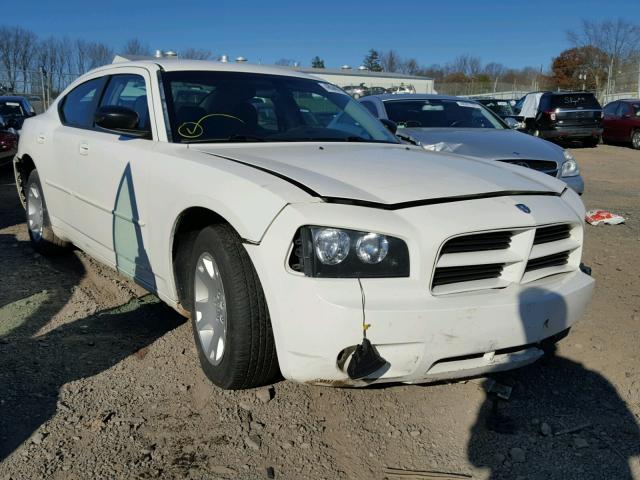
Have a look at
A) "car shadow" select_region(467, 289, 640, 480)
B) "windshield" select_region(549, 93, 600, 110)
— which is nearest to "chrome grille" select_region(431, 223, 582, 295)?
"car shadow" select_region(467, 289, 640, 480)

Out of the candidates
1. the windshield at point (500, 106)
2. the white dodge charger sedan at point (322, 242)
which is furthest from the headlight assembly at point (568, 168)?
the windshield at point (500, 106)

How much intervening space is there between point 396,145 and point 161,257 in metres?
1.71

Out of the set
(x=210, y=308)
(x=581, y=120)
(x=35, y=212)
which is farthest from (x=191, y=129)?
(x=581, y=120)

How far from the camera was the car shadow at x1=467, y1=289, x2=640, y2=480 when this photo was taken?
105 inches

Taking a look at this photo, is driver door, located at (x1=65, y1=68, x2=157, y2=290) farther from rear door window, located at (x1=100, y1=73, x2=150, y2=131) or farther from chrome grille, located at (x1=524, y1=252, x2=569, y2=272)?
chrome grille, located at (x1=524, y1=252, x2=569, y2=272)

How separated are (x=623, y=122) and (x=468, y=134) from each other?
1436 centimetres

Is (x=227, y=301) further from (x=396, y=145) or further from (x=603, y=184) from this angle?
(x=603, y=184)

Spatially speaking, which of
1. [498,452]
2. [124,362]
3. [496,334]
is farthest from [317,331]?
[124,362]

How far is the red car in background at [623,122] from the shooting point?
19250 mm

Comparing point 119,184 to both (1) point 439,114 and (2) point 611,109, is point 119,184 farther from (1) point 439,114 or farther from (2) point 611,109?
(2) point 611,109

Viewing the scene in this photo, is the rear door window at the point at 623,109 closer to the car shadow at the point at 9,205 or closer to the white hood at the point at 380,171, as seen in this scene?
the car shadow at the point at 9,205

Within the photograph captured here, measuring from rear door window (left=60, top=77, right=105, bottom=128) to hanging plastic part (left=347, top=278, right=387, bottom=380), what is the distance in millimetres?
2995

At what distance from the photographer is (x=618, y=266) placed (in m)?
5.56

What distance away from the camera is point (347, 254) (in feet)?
8.39
